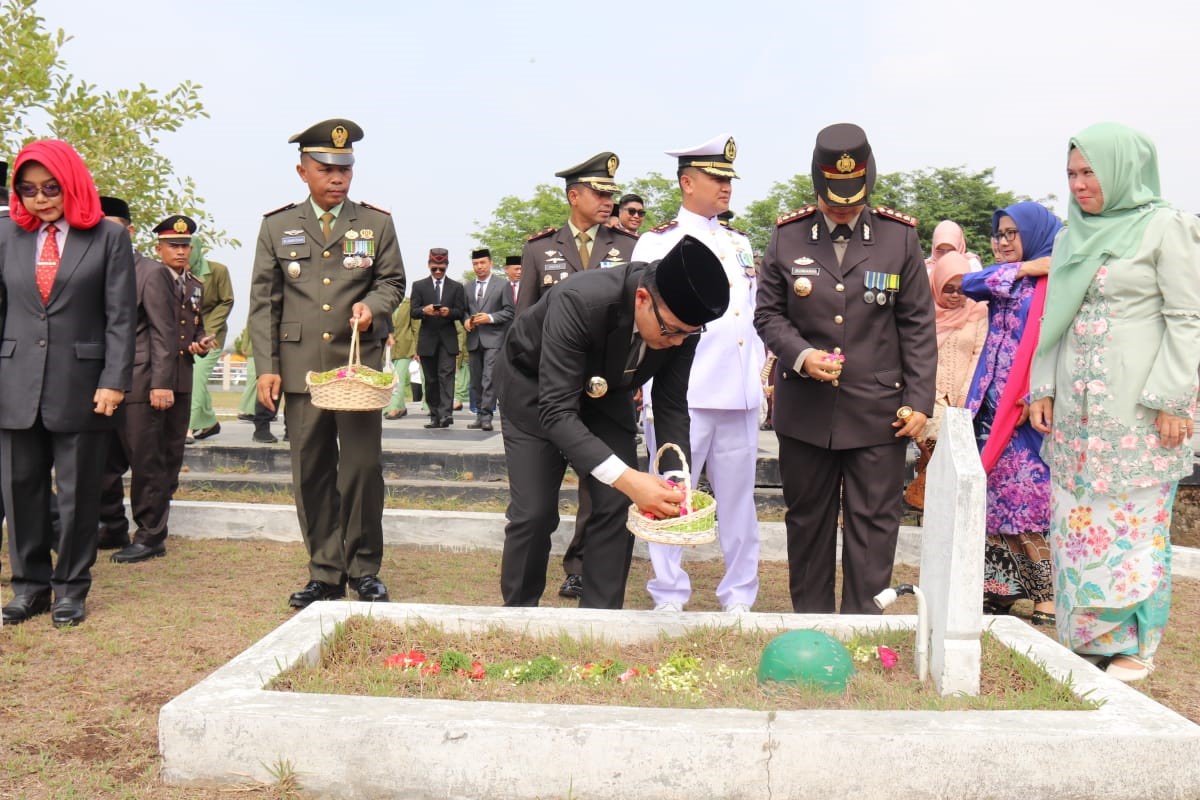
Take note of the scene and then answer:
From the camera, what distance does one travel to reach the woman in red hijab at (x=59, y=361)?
512 cm

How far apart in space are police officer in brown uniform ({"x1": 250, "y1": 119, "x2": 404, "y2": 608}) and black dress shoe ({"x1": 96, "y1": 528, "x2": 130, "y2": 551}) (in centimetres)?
226

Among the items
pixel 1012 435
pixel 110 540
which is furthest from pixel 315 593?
Result: pixel 1012 435

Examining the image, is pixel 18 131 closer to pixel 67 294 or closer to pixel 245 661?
pixel 67 294

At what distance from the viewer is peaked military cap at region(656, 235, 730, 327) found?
361 cm

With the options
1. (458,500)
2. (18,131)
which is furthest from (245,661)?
(18,131)

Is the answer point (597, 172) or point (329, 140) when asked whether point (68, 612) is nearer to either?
point (329, 140)

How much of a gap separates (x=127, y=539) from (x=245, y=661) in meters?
4.11

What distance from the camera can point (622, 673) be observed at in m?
3.79

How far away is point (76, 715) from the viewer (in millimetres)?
3914

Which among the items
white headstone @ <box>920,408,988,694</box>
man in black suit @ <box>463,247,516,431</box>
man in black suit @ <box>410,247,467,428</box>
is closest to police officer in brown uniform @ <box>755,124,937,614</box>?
white headstone @ <box>920,408,988,694</box>

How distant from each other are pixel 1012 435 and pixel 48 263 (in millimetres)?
4883

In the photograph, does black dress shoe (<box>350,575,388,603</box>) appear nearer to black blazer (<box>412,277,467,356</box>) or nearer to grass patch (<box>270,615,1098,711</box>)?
grass patch (<box>270,615,1098,711</box>)

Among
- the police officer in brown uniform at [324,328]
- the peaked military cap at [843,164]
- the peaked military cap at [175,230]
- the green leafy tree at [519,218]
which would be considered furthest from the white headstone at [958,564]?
the green leafy tree at [519,218]

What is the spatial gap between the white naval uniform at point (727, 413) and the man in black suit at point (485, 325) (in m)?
6.14
